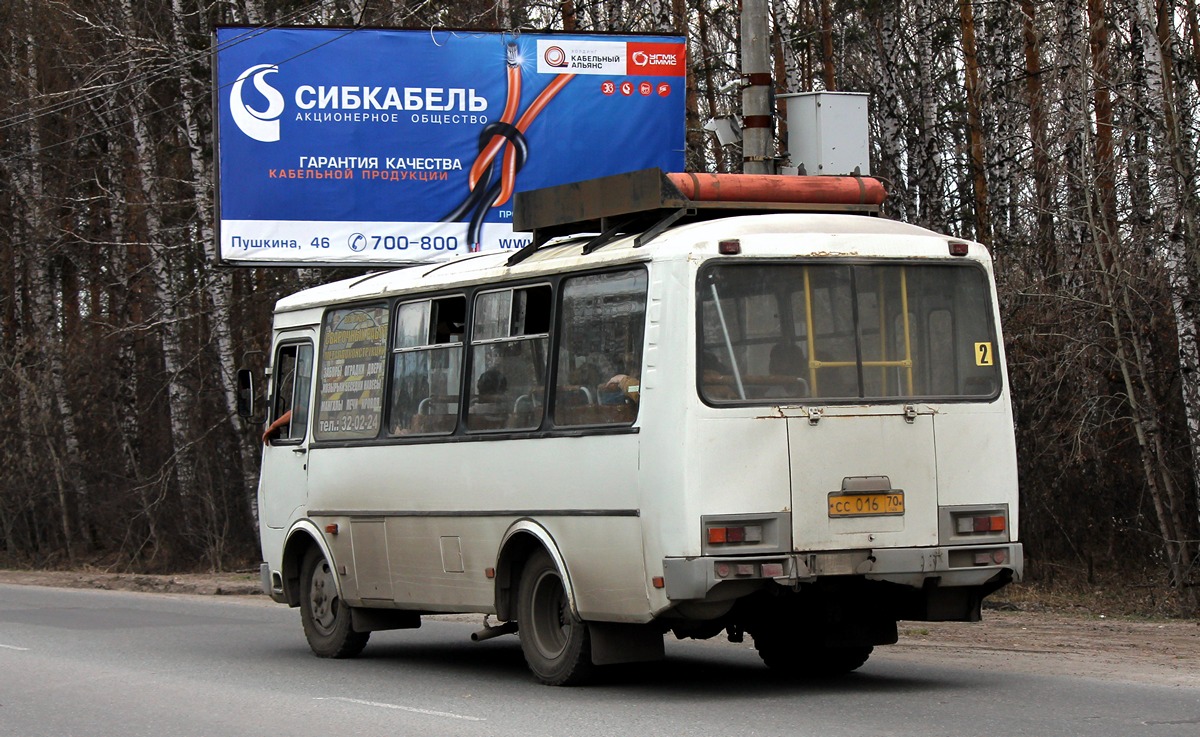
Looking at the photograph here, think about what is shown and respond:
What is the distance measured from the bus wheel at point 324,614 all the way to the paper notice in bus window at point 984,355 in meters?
5.34

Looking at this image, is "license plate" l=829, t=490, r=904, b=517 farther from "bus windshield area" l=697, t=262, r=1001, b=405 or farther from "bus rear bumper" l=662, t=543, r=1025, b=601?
"bus windshield area" l=697, t=262, r=1001, b=405

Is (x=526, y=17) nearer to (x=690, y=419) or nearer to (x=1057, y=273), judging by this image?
(x=1057, y=273)

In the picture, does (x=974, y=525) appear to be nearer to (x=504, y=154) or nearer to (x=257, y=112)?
(x=504, y=154)

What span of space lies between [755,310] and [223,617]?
404 inches

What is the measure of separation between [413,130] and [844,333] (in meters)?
12.2

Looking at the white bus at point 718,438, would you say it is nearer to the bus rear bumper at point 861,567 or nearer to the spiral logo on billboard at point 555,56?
the bus rear bumper at point 861,567

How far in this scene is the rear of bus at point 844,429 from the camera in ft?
31.8

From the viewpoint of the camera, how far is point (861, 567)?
9.82 m

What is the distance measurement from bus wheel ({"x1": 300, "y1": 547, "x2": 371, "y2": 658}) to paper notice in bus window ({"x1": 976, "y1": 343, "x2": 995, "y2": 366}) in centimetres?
534

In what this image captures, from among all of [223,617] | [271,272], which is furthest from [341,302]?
[271,272]

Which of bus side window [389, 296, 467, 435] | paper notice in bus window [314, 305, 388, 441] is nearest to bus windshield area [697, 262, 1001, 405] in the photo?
bus side window [389, 296, 467, 435]

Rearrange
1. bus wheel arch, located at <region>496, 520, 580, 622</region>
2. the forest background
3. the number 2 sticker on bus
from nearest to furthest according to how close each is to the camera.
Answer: the number 2 sticker on bus < bus wheel arch, located at <region>496, 520, 580, 622</region> < the forest background

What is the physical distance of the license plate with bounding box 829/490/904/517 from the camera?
32.3 feet

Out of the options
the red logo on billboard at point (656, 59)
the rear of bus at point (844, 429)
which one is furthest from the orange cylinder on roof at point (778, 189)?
the red logo on billboard at point (656, 59)
